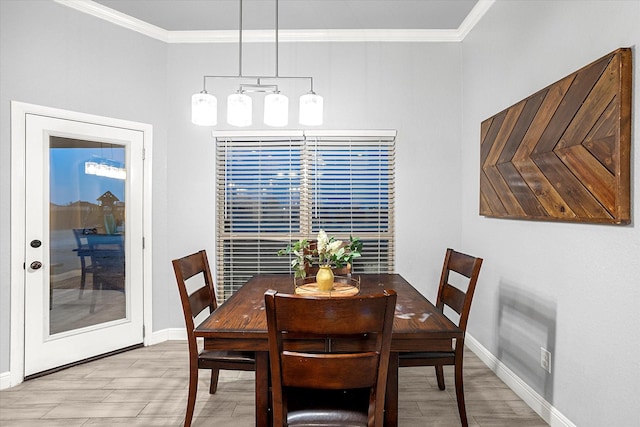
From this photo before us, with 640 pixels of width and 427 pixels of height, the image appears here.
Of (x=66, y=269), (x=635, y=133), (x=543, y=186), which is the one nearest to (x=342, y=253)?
(x=543, y=186)

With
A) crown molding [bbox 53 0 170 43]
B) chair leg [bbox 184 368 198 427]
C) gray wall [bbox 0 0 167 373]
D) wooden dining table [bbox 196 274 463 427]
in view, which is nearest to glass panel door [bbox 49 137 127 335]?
gray wall [bbox 0 0 167 373]

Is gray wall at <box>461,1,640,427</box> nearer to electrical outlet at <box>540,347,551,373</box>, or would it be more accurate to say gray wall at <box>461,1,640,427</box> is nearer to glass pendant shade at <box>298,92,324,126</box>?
electrical outlet at <box>540,347,551,373</box>

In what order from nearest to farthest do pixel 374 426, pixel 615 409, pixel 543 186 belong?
pixel 374 426 < pixel 615 409 < pixel 543 186

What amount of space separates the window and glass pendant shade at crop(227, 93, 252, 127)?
4.94 ft

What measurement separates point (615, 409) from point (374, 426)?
3.87 feet

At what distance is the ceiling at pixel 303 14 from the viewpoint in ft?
10.5

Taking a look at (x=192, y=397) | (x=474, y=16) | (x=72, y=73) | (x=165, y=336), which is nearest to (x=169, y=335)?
(x=165, y=336)

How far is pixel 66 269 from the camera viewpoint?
3.09 metres

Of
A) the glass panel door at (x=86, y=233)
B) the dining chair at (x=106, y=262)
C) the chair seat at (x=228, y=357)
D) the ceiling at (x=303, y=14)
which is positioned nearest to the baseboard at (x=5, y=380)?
the glass panel door at (x=86, y=233)

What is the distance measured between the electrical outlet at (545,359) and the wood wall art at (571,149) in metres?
0.79

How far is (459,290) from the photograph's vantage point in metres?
2.26

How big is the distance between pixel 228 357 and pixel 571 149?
208cm

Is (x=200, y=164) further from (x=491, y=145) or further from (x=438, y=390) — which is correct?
(x=438, y=390)

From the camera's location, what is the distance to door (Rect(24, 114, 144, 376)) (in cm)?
288
